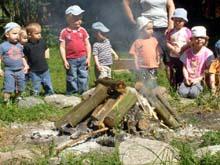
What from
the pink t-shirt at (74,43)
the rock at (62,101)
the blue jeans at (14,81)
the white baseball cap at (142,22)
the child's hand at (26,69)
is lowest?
the rock at (62,101)

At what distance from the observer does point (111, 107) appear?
7891mm

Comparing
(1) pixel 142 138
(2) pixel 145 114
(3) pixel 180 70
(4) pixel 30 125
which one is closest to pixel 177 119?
(2) pixel 145 114

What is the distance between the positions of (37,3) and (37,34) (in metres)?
10.5

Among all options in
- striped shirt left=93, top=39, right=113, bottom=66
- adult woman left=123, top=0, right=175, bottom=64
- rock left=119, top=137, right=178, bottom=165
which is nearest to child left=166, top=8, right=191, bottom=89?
adult woman left=123, top=0, right=175, bottom=64

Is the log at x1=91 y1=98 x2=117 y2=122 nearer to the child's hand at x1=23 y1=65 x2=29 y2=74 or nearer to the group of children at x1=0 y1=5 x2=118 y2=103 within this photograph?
the group of children at x1=0 y1=5 x2=118 y2=103

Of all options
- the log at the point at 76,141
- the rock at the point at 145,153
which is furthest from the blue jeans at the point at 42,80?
the rock at the point at 145,153

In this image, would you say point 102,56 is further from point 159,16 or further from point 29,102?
point 29,102

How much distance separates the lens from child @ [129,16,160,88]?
10898mm

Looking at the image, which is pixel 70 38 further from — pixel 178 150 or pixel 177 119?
pixel 178 150

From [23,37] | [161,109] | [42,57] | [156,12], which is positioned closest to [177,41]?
[156,12]

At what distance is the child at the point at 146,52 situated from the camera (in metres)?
10.9

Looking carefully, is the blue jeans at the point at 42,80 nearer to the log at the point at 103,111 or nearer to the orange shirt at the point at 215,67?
the orange shirt at the point at 215,67

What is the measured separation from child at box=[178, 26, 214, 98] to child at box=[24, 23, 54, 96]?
2019mm

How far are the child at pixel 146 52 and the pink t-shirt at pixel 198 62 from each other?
0.53 m
